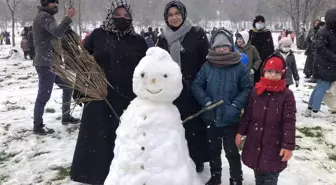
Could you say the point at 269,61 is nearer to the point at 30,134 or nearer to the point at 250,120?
the point at 250,120

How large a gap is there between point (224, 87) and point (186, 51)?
549 millimetres

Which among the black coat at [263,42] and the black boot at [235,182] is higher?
the black coat at [263,42]

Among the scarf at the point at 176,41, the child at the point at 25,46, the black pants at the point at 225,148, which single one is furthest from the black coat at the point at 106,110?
the child at the point at 25,46

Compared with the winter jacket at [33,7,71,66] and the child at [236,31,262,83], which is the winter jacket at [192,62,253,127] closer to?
the child at [236,31,262,83]

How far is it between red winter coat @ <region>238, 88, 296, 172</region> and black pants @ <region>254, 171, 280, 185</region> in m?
0.12

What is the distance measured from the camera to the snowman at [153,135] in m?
2.45

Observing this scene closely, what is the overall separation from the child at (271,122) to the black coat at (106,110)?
117cm

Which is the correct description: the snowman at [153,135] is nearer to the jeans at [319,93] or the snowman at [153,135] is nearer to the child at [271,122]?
the child at [271,122]

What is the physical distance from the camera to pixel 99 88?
9.78ft

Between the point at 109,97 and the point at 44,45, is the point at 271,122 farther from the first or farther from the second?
the point at 44,45

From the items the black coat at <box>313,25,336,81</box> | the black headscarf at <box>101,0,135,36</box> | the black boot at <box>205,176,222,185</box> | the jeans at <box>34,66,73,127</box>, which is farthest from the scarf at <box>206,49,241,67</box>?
the black coat at <box>313,25,336,81</box>

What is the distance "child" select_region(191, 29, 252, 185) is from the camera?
2848 millimetres

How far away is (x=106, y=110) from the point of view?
310cm

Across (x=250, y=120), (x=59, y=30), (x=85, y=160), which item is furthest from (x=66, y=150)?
(x=250, y=120)
